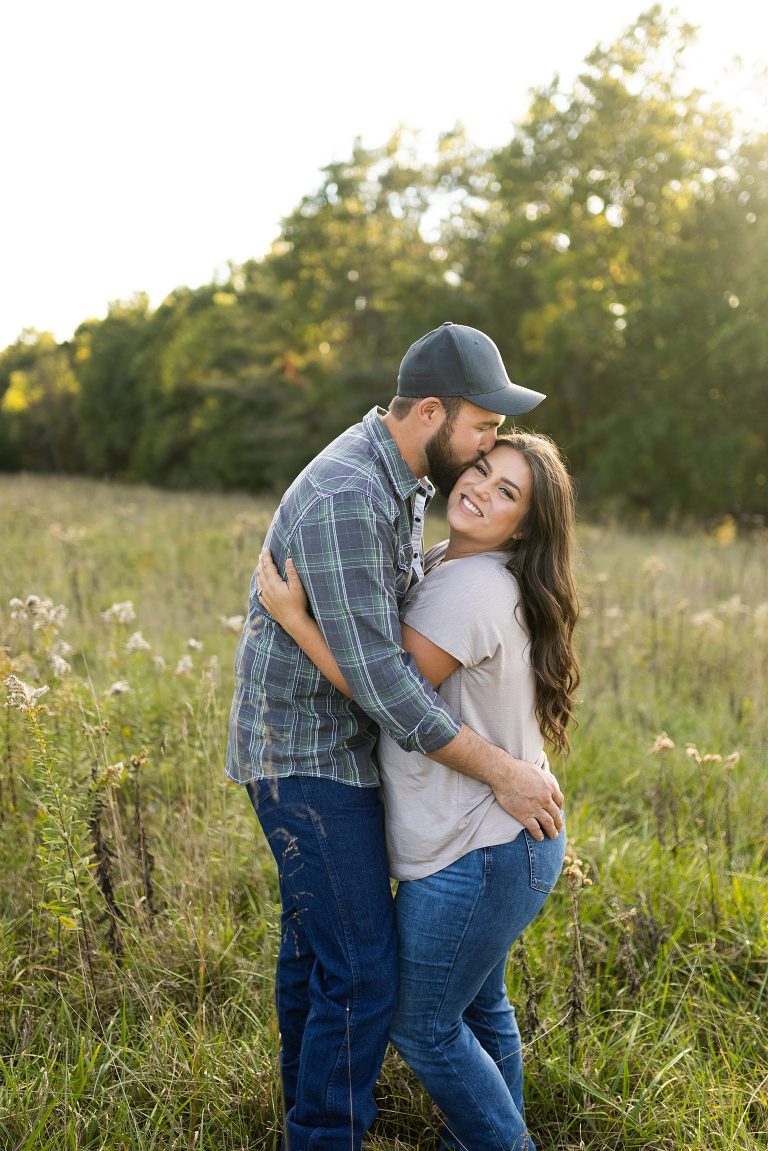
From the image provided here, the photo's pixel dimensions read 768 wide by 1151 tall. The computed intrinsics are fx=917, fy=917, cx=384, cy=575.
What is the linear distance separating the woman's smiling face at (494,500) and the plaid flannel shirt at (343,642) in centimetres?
14

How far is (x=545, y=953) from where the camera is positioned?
3.35m

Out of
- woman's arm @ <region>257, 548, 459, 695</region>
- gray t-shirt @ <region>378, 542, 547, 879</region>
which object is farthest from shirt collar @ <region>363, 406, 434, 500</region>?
woman's arm @ <region>257, 548, 459, 695</region>

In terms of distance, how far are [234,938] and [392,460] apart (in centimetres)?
186

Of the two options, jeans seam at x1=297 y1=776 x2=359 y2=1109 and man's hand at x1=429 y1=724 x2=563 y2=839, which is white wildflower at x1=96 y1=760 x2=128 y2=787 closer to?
jeans seam at x1=297 y1=776 x2=359 y2=1109

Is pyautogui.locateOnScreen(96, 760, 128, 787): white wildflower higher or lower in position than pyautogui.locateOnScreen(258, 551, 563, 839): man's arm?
lower

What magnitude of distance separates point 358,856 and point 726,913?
1.99m

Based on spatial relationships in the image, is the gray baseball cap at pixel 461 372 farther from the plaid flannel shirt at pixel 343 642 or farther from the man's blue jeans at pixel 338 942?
the man's blue jeans at pixel 338 942

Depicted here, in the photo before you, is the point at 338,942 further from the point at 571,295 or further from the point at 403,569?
the point at 571,295

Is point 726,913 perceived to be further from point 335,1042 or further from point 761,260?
point 761,260

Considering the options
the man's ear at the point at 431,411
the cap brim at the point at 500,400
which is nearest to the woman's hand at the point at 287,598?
the man's ear at the point at 431,411

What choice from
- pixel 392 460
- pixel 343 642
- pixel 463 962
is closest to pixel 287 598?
pixel 343 642

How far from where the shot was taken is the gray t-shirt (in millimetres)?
2230

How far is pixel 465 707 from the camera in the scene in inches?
91.0

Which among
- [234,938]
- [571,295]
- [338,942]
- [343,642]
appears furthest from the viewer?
[571,295]
